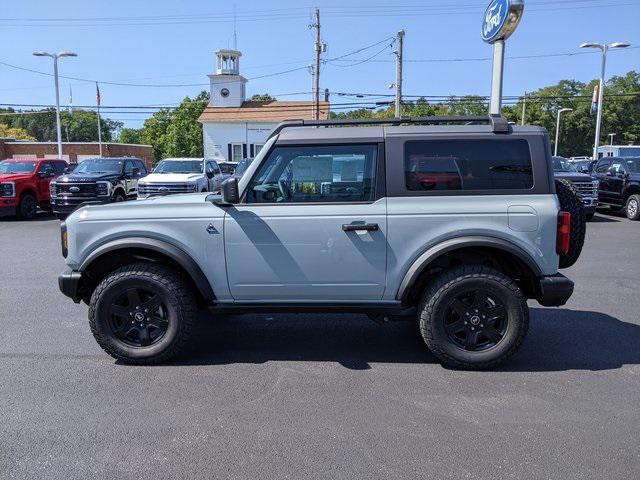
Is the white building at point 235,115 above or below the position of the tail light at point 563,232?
above

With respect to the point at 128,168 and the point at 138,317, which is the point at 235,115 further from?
the point at 138,317

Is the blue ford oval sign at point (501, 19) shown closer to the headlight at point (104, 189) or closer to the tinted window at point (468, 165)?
the tinted window at point (468, 165)

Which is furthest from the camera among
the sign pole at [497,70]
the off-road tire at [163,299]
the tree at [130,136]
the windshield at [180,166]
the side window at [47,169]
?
the tree at [130,136]

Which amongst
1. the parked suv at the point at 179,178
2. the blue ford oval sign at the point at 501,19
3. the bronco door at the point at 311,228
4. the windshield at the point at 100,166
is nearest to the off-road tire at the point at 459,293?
the bronco door at the point at 311,228

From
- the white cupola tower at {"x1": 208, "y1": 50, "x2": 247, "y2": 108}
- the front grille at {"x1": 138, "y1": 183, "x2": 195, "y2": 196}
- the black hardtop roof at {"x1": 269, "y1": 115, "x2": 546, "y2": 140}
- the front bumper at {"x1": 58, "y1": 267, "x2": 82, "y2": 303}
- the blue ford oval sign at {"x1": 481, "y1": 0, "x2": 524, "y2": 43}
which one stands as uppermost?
the white cupola tower at {"x1": 208, "y1": 50, "x2": 247, "y2": 108}

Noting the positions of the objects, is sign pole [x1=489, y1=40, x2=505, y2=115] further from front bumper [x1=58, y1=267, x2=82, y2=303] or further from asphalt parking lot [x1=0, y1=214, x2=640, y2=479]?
front bumper [x1=58, y1=267, x2=82, y2=303]

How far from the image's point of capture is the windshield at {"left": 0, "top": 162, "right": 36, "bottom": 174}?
54.9 feet

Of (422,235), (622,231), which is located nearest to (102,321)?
(422,235)

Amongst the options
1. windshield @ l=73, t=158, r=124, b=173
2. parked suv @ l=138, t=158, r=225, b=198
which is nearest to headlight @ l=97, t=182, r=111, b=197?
parked suv @ l=138, t=158, r=225, b=198

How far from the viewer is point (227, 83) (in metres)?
56.1

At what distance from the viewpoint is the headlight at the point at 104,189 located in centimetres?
1561

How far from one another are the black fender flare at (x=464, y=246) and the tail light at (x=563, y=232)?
0.81 feet

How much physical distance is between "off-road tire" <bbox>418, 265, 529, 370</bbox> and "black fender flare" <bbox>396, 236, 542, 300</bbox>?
8.7 inches

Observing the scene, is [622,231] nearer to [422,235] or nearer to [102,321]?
[422,235]
